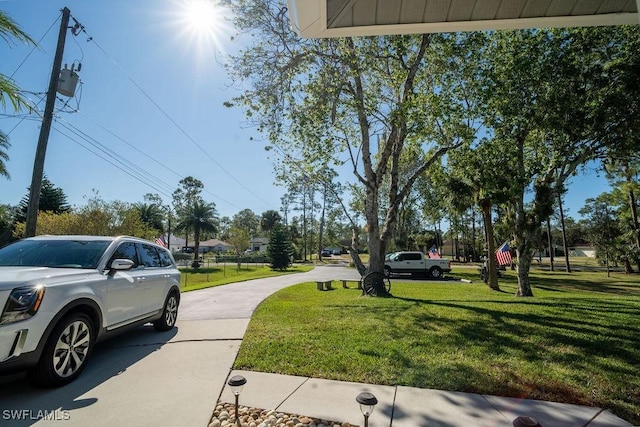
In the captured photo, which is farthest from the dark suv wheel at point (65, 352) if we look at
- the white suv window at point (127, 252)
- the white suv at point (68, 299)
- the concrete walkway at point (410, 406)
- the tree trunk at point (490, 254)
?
the tree trunk at point (490, 254)

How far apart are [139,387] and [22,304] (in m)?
1.47

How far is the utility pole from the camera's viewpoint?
813 centimetres

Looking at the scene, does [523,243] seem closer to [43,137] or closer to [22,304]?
[22,304]

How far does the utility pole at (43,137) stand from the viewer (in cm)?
813

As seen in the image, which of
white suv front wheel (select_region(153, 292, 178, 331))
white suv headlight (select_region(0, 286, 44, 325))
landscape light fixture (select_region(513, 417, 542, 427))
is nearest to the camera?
landscape light fixture (select_region(513, 417, 542, 427))

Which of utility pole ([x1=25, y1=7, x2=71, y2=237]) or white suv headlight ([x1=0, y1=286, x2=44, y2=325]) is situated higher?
utility pole ([x1=25, y1=7, x2=71, y2=237])

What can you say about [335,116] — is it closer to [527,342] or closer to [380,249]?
[380,249]

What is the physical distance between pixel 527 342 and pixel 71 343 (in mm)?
6180

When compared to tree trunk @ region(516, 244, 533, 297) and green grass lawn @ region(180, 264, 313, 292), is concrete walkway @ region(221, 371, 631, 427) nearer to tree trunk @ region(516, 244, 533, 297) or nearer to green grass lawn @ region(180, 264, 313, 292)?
green grass lawn @ region(180, 264, 313, 292)

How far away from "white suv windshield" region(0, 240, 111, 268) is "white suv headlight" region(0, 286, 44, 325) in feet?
3.42

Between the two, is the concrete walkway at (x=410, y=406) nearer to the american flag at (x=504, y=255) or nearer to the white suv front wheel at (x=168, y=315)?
the white suv front wheel at (x=168, y=315)

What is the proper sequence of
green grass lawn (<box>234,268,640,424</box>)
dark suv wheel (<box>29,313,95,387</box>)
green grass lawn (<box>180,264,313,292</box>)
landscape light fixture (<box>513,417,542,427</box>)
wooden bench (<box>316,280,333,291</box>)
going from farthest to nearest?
green grass lawn (<box>180,264,313,292</box>) < wooden bench (<box>316,280,333,291</box>) < green grass lawn (<box>234,268,640,424</box>) < dark suv wheel (<box>29,313,95,387</box>) < landscape light fixture (<box>513,417,542,427</box>)

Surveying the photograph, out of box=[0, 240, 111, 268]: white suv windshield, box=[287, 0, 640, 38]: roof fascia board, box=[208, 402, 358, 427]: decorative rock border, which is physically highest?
box=[287, 0, 640, 38]: roof fascia board

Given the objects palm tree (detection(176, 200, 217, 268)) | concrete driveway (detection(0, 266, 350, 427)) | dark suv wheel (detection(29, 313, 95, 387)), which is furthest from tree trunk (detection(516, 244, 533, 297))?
palm tree (detection(176, 200, 217, 268))
